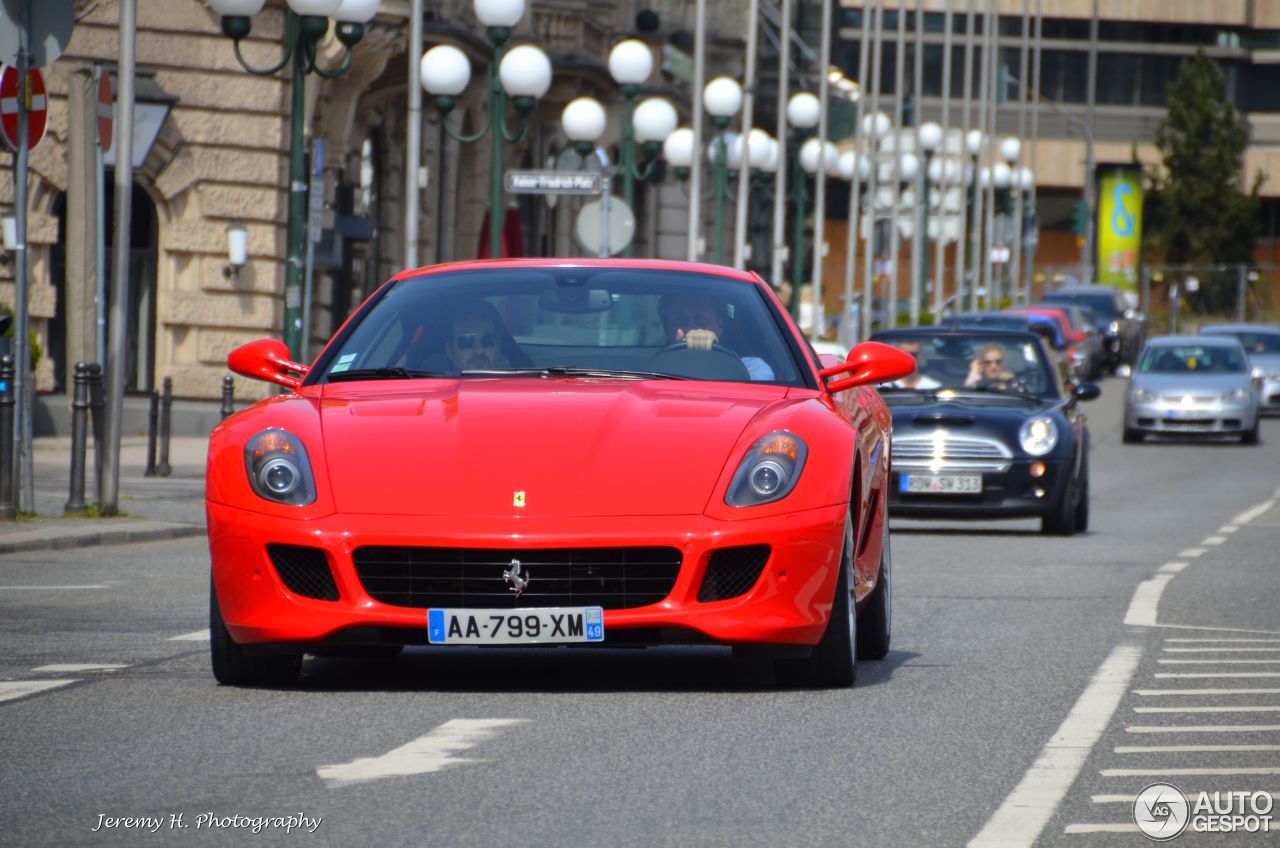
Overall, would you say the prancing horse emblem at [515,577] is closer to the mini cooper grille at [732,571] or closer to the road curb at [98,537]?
the mini cooper grille at [732,571]

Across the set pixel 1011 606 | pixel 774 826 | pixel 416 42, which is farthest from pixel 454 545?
pixel 416 42

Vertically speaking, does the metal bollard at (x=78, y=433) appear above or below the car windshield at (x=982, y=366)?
below

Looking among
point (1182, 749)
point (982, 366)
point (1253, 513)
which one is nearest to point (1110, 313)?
point (1253, 513)

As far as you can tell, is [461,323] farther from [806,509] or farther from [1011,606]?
[1011,606]

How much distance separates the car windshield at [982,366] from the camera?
67.8 feet

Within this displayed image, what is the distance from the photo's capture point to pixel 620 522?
8.17 meters

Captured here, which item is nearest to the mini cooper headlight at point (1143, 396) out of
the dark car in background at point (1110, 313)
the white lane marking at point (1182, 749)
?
the dark car in background at point (1110, 313)

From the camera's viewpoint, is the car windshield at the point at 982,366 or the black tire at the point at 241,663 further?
the car windshield at the point at 982,366

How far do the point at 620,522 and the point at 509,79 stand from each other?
2227cm

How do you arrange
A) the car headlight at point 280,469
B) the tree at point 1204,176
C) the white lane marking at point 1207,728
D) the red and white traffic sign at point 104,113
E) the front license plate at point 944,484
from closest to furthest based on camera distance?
the white lane marking at point 1207,728 < the car headlight at point 280,469 < the red and white traffic sign at point 104,113 < the front license plate at point 944,484 < the tree at point 1204,176

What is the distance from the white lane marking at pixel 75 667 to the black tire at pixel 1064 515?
11021 mm

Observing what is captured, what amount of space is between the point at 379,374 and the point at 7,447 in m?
8.27

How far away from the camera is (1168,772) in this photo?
7.03 m

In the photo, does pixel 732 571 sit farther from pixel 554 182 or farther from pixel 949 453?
pixel 554 182
